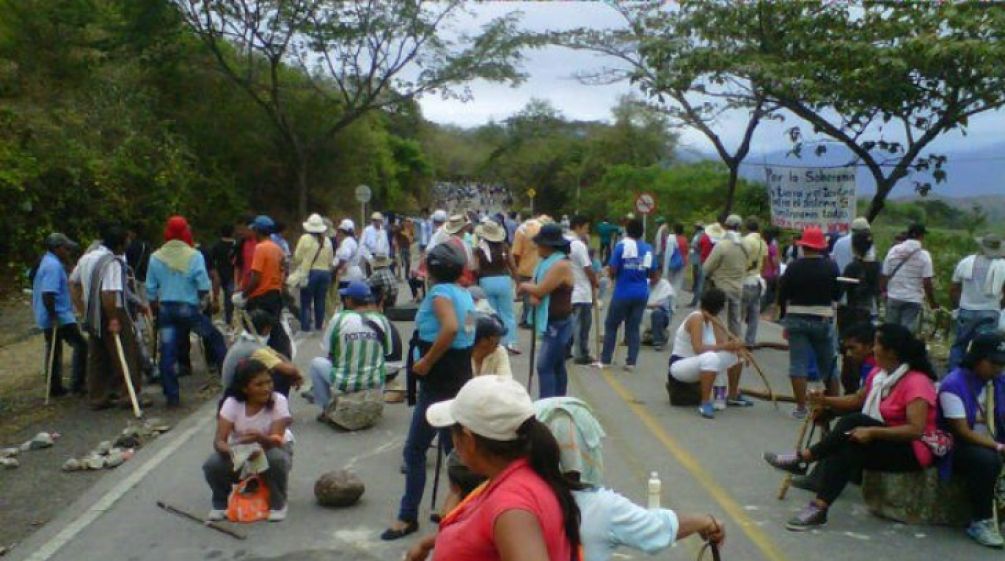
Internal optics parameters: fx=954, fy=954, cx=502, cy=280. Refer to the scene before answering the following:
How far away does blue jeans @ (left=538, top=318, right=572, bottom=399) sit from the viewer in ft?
27.8

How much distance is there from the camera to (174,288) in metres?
9.48

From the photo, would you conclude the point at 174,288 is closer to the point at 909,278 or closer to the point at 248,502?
the point at 248,502

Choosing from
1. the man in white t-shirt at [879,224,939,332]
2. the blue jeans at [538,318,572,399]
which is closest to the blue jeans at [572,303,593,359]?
the blue jeans at [538,318,572,399]

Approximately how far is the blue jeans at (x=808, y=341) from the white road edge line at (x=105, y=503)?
5.55 meters

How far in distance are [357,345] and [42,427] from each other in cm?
325

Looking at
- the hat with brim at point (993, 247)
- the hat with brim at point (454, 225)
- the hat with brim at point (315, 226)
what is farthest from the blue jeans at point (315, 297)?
the hat with brim at point (993, 247)

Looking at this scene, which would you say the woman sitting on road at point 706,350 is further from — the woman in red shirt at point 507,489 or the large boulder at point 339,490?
the woman in red shirt at point 507,489

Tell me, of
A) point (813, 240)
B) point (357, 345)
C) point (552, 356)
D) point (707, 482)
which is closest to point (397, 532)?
point (707, 482)

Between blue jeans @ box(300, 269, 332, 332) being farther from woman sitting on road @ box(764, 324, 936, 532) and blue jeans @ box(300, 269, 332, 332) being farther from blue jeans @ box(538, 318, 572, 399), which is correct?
woman sitting on road @ box(764, 324, 936, 532)

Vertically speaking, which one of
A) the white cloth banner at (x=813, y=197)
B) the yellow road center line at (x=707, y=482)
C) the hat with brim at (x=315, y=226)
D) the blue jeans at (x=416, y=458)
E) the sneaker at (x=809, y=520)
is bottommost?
the yellow road center line at (x=707, y=482)

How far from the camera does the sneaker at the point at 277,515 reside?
6.27m

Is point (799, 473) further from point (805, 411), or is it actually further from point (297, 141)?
point (297, 141)

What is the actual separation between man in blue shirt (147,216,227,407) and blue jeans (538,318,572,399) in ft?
11.8

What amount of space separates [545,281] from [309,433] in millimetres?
2539
